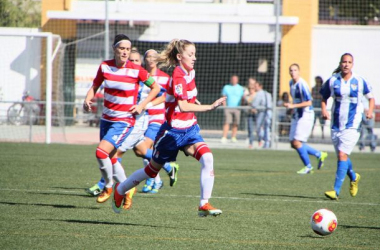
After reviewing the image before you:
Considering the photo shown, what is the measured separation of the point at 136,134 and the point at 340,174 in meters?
2.97

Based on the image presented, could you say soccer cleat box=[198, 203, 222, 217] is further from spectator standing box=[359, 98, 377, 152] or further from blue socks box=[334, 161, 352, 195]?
spectator standing box=[359, 98, 377, 152]

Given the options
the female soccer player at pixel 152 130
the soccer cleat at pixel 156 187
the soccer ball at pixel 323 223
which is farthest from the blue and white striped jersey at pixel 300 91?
the soccer ball at pixel 323 223

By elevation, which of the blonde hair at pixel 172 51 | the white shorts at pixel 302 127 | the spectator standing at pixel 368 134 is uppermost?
the blonde hair at pixel 172 51

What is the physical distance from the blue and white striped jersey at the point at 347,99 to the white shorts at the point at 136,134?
109 inches

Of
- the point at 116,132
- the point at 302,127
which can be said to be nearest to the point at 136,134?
the point at 116,132

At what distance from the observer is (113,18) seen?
24891mm

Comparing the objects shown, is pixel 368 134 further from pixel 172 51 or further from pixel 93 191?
pixel 172 51

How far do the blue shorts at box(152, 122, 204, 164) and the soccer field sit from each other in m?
0.68

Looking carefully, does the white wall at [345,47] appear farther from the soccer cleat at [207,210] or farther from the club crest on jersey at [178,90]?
the soccer cleat at [207,210]

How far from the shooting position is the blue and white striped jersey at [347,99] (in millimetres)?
9820

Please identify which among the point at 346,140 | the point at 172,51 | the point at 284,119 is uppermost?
the point at 172,51

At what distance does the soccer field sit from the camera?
600cm

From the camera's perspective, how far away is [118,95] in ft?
26.6

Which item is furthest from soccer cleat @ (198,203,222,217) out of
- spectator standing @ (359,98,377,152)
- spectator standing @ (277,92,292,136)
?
spectator standing @ (277,92,292,136)
